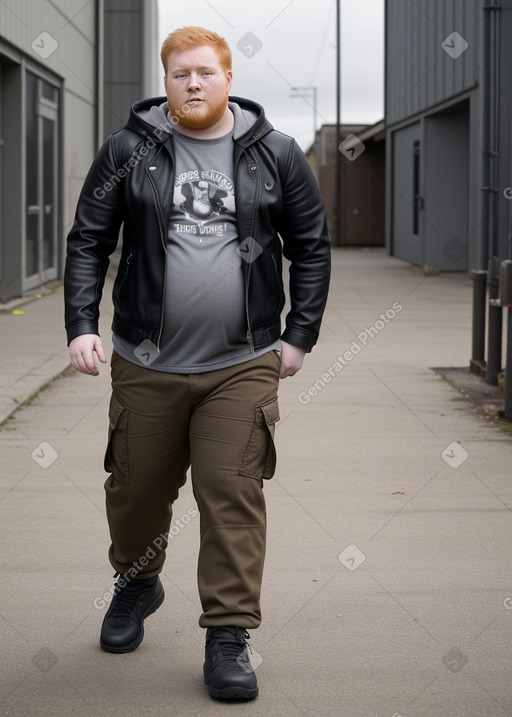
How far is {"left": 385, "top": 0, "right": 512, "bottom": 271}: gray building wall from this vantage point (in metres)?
21.9

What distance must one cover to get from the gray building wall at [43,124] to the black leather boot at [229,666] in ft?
42.0

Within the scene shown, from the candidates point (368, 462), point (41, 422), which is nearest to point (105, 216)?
point (368, 462)

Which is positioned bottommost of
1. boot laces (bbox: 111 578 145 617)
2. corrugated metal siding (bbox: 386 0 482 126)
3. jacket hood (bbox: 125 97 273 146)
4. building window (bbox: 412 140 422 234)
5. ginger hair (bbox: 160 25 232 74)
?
boot laces (bbox: 111 578 145 617)

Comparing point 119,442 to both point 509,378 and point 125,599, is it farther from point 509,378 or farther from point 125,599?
point 509,378

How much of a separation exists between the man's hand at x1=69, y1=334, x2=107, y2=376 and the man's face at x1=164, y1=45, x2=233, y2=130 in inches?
26.8

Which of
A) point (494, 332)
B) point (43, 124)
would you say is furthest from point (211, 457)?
point (43, 124)

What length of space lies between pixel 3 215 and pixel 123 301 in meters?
13.9

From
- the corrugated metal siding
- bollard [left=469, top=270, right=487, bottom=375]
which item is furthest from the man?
the corrugated metal siding

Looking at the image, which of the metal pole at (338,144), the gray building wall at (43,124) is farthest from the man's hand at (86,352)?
the metal pole at (338,144)

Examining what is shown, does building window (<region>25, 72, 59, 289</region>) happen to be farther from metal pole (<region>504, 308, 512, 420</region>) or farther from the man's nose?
the man's nose

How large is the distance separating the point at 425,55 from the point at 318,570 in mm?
22409

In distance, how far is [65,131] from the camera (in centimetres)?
2195

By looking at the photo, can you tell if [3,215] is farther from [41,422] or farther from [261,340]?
[261,340]

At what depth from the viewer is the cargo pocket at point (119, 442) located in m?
3.76
